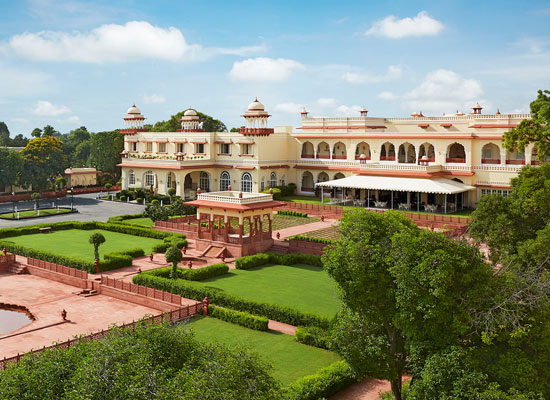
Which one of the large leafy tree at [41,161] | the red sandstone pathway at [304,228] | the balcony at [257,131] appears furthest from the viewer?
the large leafy tree at [41,161]

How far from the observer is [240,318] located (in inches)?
924

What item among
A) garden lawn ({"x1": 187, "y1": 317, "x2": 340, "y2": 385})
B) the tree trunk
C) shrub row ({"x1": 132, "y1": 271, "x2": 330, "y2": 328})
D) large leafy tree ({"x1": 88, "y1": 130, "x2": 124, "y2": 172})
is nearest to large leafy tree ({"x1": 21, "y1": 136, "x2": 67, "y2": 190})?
large leafy tree ({"x1": 88, "y1": 130, "x2": 124, "y2": 172})

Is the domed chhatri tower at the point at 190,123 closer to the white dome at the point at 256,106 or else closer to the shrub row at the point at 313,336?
the white dome at the point at 256,106

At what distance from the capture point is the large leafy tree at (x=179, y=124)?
84062 mm

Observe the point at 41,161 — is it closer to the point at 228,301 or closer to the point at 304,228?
the point at 304,228

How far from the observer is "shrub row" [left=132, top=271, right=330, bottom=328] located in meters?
23.1

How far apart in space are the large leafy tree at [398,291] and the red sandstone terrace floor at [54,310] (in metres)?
11.6

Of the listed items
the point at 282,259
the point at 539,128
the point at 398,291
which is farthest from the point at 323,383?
the point at 539,128

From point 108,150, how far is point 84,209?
833 inches

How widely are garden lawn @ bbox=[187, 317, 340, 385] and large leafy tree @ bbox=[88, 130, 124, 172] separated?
5433 centimetres

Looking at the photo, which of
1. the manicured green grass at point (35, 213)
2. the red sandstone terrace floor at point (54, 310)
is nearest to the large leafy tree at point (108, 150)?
the manicured green grass at point (35, 213)

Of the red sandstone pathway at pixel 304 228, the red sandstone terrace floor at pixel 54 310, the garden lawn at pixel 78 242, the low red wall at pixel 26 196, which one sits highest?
the low red wall at pixel 26 196

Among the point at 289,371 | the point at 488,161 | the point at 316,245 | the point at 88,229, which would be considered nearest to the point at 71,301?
the point at 289,371

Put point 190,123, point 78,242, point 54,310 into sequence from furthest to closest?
point 190,123 → point 78,242 → point 54,310
